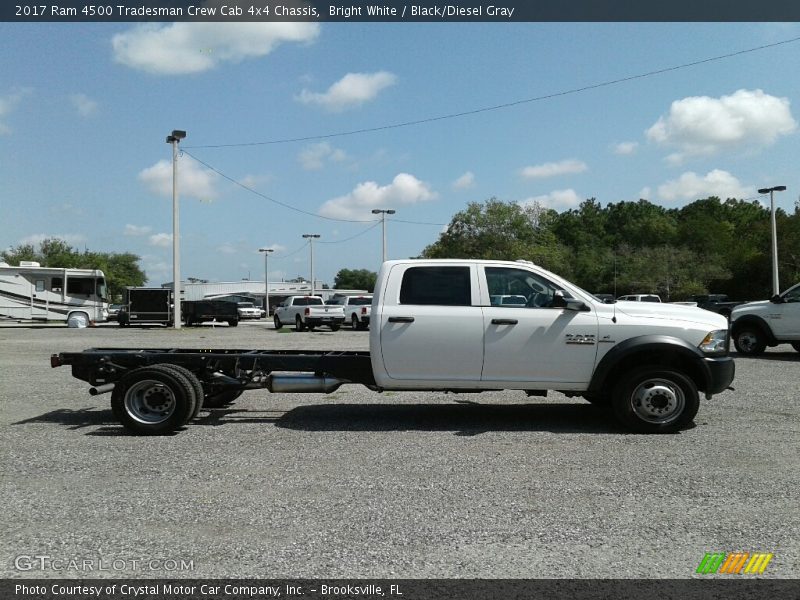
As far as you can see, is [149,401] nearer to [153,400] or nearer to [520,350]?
[153,400]

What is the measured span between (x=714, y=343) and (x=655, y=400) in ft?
3.09

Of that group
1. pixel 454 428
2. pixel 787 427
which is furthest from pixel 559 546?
pixel 787 427

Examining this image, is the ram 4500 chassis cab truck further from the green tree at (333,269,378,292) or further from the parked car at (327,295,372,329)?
the green tree at (333,269,378,292)

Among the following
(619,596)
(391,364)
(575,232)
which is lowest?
(619,596)

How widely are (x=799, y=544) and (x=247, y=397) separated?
8.04 metres

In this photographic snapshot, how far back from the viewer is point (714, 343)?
7938 millimetres

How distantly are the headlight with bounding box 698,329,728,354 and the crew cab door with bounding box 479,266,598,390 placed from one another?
1.21 metres

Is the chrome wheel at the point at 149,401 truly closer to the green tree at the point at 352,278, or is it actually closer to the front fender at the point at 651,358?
the front fender at the point at 651,358

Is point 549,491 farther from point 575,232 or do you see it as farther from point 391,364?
point 575,232

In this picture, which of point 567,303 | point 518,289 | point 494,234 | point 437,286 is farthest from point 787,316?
point 494,234

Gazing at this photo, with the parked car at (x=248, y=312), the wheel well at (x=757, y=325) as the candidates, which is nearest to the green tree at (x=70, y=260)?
the parked car at (x=248, y=312)

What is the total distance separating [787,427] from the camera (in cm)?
812

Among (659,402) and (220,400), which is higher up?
(659,402)

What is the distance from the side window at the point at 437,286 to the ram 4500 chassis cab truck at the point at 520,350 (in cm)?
1
